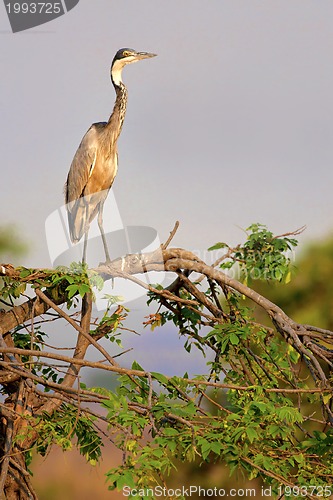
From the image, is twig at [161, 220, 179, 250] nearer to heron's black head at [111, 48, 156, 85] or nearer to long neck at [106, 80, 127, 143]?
long neck at [106, 80, 127, 143]

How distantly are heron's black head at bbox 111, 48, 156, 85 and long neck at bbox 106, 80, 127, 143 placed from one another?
76 millimetres

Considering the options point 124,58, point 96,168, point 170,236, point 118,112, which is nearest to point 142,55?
point 124,58

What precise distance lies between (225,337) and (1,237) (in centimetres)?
347

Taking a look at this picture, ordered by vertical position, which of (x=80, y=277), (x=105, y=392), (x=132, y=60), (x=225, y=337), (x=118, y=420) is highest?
(x=132, y=60)

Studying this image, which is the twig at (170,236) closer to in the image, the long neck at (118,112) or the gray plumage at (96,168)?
the gray plumage at (96,168)

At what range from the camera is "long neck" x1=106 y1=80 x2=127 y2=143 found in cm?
636

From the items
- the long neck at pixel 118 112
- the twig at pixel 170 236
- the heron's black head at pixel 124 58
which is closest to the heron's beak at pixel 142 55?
the heron's black head at pixel 124 58

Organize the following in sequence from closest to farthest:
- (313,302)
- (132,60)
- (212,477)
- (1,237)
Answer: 1. (132,60)
2. (1,237)
3. (212,477)
4. (313,302)

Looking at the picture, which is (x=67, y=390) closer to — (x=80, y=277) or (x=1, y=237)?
(x=80, y=277)

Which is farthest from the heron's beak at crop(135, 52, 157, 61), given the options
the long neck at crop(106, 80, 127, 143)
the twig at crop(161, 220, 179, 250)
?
the twig at crop(161, 220, 179, 250)

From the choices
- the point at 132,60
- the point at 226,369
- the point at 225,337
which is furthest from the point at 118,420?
the point at 132,60

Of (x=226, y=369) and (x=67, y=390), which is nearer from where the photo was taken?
(x=67, y=390)

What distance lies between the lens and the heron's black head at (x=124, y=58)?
6383mm

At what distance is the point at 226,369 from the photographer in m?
4.85
